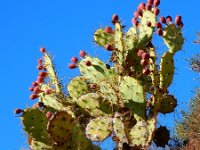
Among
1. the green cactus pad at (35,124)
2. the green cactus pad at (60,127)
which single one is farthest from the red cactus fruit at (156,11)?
the green cactus pad at (35,124)

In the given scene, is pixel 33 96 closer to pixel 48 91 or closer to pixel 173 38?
Result: pixel 48 91

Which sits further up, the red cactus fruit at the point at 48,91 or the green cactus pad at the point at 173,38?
the red cactus fruit at the point at 48,91

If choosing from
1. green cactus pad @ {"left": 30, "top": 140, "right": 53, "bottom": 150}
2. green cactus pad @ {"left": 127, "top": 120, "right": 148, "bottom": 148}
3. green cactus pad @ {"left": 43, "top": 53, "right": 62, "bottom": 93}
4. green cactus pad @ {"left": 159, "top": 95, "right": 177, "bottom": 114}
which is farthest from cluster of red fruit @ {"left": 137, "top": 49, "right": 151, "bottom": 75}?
green cactus pad @ {"left": 30, "top": 140, "right": 53, "bottom": 150}

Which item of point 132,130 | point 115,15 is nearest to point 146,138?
point 132,130

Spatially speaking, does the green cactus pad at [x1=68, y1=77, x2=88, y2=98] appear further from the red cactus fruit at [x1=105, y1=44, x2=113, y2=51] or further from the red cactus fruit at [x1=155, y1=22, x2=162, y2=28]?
the red cactus fruit at [x1=155, y1=22, x2=162, y2=28]

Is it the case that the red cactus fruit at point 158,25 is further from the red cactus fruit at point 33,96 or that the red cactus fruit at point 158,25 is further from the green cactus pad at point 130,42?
the red cactus fruit at point 33,96

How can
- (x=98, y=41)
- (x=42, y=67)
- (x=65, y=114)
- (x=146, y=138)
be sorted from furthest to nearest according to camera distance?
1. (x=42, y=67)
2. (x=98, y=41)
3. (x=146, y=138)
4. (x=65, y=114)

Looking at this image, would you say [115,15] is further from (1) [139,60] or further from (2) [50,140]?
(2) [50,140]
